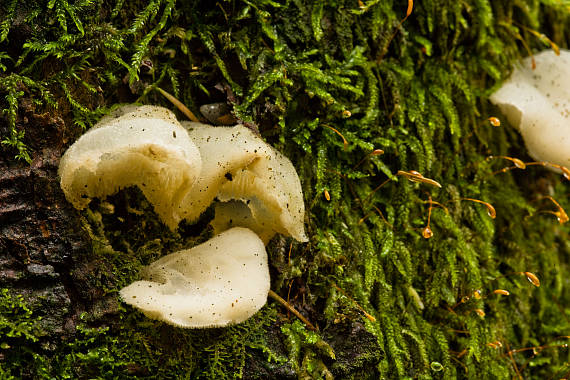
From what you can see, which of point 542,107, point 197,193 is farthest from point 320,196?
point 542,107

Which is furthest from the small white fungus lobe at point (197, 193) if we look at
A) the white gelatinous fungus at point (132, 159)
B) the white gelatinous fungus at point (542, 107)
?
the white gelatinous fungus at point (542, 107)

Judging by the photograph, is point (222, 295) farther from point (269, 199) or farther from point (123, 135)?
point (123, 135)

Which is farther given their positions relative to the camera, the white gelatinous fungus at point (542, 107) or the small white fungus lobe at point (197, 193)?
the white gelatinous fungus at point (542, 107)

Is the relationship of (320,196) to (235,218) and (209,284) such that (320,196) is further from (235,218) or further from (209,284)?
(209,284)

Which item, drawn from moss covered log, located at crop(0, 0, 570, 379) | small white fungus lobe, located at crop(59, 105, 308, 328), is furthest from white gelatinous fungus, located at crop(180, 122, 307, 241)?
moss covered log, located at crop(0, 0, 570, 379)

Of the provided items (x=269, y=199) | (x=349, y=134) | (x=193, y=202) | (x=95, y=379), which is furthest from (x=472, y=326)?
(x=95, y=379)

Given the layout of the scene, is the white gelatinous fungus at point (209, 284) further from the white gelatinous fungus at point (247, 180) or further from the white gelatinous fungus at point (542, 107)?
the white gelatinous fungus at point (542, 107)
